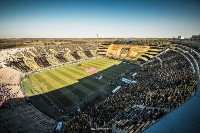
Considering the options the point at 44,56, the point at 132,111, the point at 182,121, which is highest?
the point at 44,56

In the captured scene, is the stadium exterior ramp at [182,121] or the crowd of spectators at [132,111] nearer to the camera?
the stadium exterior ramp at [182,121]

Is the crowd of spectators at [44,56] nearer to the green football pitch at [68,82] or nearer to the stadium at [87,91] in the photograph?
the stadium at [87,91]

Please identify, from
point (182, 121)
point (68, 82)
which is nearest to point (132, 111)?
point (182, 121)

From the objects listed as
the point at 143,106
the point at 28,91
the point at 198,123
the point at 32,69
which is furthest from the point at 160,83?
the point at 32,69

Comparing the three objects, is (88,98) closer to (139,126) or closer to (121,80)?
(121,80)

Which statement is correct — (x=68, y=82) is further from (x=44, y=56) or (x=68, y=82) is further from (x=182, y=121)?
(x=182, y=121)

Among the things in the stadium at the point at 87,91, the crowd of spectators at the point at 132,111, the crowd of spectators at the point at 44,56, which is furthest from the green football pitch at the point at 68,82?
the crowd of spectators at the point at 132,111
